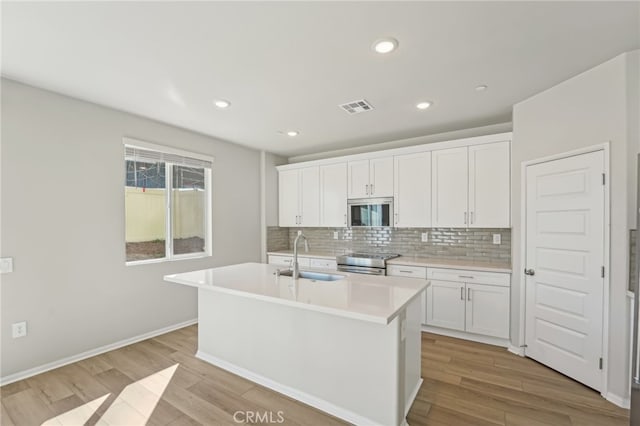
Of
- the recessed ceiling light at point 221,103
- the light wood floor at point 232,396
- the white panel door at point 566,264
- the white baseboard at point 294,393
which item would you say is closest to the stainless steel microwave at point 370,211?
the white panel door at point 566,264

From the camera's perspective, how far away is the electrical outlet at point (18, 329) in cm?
258

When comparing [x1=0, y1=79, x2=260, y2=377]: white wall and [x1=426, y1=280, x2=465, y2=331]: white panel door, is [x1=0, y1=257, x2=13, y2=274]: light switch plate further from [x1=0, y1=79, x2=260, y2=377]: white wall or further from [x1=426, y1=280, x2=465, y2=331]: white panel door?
[x1=426, y1=280, x2=465, y2=331]: white panel door

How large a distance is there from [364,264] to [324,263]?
784 mm

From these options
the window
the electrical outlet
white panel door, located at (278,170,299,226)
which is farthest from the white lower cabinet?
Answer: the electrical outlet

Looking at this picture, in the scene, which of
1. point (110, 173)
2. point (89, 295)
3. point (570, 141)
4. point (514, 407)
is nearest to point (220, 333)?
point (89, 295)

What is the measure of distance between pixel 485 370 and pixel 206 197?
4013 millimetres

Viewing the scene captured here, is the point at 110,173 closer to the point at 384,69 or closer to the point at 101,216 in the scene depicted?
the point at 101,216

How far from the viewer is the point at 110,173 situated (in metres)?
3.24

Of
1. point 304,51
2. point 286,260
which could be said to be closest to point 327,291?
point 304,51

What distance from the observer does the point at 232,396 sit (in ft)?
7.73

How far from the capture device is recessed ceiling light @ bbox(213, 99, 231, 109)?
3045mm

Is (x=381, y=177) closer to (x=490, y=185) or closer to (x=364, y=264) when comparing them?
(x=364, y=264)

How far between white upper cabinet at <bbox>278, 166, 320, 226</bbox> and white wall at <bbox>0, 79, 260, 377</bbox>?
2.05 metres

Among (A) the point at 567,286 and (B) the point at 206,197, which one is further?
(B) the point at 206,197
